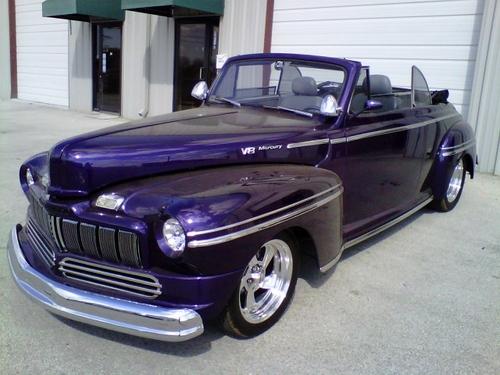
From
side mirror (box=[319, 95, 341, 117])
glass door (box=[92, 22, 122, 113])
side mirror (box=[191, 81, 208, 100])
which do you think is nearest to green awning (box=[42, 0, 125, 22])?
glass door (box=[92, 22, 122, 113])

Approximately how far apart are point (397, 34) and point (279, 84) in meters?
5.29

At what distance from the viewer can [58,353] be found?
9.03 feet

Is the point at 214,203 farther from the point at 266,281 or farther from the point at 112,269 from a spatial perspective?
the point at 266,281

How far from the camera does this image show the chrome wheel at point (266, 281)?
2.92 metres

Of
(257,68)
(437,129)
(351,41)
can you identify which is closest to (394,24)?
(351,41)

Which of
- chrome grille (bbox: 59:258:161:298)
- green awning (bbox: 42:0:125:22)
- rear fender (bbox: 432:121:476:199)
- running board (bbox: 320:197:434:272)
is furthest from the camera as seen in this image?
green awning (bbox: 42:0:125:22)

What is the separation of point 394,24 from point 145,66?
6.77 meters

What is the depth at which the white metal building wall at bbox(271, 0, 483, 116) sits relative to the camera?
26.4 ft

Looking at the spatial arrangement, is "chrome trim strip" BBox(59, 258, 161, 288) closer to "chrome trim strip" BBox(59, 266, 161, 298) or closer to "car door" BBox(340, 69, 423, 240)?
"chrome trim strip" BBox(59, 266, 161, 298)

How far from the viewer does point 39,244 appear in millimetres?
2988

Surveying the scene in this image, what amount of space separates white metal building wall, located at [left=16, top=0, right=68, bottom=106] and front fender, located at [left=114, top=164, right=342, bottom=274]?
48.4 feet

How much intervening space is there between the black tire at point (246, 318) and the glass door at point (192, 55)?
940 centimetres

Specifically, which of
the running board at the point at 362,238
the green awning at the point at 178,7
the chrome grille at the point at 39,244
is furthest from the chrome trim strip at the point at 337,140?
the green awning at the point at 178,7

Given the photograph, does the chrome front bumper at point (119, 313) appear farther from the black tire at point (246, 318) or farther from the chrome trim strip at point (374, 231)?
the chrome trim strip at point (374, 231)
